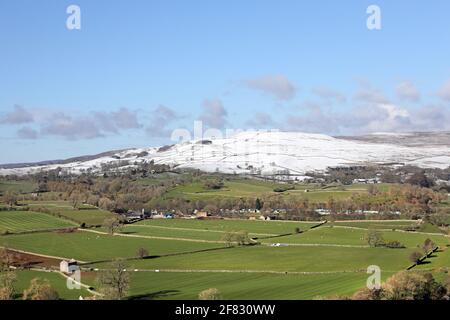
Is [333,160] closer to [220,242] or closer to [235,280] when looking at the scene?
[220,242]

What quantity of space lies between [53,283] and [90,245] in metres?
18.7

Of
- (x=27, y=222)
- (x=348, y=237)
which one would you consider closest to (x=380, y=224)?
(x=348, y=237)

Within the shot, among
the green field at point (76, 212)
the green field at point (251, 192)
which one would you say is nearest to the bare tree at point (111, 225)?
the green field at point (76, 212)

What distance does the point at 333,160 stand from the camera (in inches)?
6417

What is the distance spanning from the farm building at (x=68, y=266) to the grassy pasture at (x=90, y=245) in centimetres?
362

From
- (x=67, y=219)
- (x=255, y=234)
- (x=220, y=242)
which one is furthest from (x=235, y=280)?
(x=67, y=219)

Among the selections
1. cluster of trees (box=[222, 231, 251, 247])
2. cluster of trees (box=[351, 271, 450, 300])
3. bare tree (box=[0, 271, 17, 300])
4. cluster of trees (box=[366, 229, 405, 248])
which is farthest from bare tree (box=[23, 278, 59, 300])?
cluster of trees (box=[366, 229, 405, 248])

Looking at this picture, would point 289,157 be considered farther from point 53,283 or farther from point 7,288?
point 7,288

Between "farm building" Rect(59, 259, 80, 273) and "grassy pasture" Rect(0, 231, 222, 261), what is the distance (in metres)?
3.62

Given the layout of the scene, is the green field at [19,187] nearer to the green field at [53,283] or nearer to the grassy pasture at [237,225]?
the grassy pasture at [237,225]

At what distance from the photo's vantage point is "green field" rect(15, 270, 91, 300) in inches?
1147

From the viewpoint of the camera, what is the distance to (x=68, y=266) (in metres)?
39.2

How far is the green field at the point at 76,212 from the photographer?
6781 centimetres

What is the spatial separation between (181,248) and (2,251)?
1472 cm
